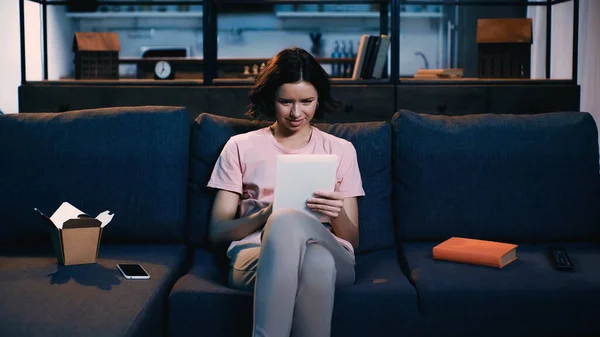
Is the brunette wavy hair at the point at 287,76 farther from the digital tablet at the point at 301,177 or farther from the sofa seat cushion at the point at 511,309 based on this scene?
the sofa seat cushion at the point at 511,309

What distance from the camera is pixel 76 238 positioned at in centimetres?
183

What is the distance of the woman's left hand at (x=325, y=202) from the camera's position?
1.77 metres

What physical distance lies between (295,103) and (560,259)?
36.3 inches

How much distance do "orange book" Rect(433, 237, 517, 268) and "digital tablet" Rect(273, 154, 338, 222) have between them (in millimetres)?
467

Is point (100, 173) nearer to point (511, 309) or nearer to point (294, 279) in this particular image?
point (294, 279)

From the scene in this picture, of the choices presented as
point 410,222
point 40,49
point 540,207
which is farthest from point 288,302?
point 40,49

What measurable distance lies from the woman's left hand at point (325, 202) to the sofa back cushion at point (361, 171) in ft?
1.32

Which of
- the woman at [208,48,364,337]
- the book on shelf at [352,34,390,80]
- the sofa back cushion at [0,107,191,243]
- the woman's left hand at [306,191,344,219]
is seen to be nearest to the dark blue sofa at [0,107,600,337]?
the sofa back cushion at [0,107,191,243]

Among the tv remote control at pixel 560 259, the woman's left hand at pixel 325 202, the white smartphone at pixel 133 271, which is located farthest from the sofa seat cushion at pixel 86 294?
the tv remote control at pixel 560 259

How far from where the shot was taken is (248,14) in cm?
693

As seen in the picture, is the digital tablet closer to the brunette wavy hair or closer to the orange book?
the brunette wavy hair

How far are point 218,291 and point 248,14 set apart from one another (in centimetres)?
558

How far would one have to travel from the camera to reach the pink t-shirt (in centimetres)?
200

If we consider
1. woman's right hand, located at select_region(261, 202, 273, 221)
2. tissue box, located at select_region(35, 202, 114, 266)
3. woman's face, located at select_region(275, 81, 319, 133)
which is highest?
woman's face, located at select_region(275, 81, 319, 133)
